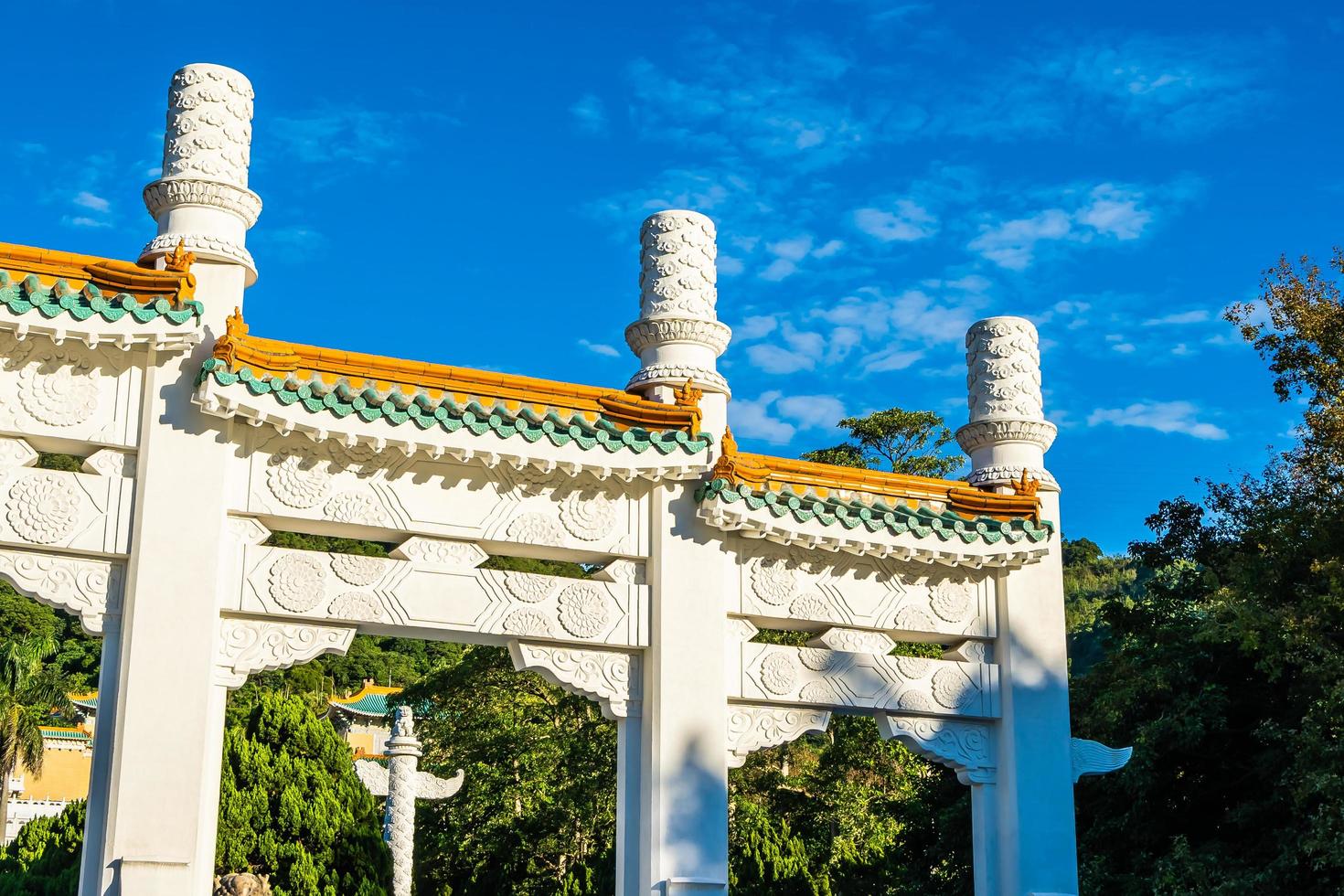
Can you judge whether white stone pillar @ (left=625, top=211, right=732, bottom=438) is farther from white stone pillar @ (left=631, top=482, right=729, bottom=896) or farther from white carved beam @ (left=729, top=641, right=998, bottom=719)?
white carved beam @ (left=729, top=641, right=998, bottom=719)

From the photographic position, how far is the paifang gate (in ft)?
21.7

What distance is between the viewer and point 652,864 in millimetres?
7328

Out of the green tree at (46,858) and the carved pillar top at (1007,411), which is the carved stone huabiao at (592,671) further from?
the green tree at (46,858)

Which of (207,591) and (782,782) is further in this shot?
(782,782)

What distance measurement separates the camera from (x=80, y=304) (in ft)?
21.7

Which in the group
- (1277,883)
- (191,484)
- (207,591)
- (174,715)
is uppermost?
(191,484)

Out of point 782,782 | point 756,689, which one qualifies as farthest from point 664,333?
point 782,782

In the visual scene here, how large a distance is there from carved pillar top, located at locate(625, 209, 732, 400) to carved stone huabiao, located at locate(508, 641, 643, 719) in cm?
156

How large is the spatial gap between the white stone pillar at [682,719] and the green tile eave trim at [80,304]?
2645 mm

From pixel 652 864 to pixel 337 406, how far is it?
2793mm

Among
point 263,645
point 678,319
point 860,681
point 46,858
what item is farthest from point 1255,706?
point 46,858

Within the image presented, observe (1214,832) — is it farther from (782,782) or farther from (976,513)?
(782,782)

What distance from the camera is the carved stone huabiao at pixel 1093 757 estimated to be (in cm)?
846

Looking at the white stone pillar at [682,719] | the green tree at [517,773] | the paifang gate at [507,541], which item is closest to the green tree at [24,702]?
the green tree at [517,773]
